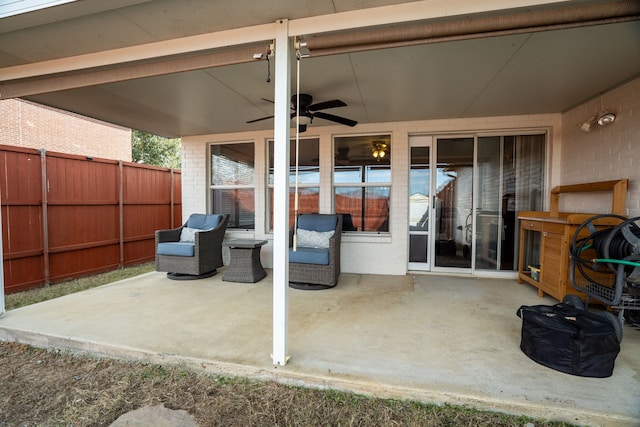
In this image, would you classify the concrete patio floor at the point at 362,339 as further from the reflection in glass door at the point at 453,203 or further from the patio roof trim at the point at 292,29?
the patio roof trim at the point at 292,29

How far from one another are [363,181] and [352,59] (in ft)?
7.54

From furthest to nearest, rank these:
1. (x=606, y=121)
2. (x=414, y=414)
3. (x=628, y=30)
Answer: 1. (x=606, y=121)
2. (x=628, y=30)
3. (x=414, y=414)

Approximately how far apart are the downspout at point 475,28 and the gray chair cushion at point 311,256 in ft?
7.35

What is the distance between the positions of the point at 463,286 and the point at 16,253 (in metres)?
5.97

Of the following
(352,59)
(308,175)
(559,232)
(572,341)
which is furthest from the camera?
(308,175)

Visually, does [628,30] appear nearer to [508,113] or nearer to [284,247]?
[508,113]

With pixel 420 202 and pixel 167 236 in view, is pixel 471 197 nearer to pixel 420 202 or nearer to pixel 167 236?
pixel 420 202

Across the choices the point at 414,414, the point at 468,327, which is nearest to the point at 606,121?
the point at 468,327

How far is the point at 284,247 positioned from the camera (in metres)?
1.96

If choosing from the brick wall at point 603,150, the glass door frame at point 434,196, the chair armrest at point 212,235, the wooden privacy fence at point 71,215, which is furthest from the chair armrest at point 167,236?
the brick wall at point 603,150

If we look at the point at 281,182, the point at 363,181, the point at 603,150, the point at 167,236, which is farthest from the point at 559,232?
the point at 167,236

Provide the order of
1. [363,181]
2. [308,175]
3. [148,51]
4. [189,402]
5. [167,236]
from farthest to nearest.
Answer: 1. [308,175]
2. [363,181]
3. [167,236]
4. [148,51]
5. [189,402]

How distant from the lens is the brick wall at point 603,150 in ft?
9.13

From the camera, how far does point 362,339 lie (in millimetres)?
2277
